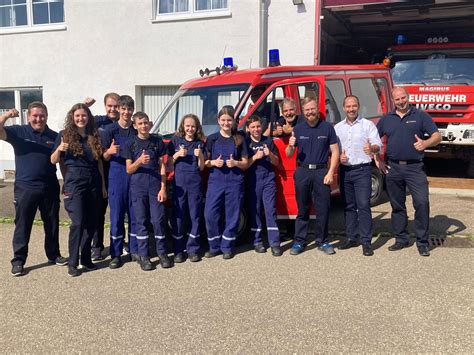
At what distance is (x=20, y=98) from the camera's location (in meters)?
11.5

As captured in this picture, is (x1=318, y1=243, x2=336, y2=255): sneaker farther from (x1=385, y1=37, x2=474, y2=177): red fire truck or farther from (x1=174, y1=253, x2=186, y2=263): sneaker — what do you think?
(x1=385, y1=37, x2=474, y2=177): red fire truck

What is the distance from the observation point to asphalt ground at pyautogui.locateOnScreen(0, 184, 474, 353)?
3225mm

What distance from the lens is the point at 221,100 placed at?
5816 millimetres

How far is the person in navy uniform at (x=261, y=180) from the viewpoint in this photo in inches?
197

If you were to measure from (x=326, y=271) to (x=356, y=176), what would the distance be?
46.9 inches

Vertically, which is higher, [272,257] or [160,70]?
[160,70]

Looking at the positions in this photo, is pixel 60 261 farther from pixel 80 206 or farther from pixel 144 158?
pixel 144 158

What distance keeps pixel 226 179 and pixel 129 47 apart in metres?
6.42

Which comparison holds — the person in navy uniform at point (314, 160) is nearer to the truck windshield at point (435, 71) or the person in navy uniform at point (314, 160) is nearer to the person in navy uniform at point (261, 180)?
the person in navy uniform at point (261, 180)

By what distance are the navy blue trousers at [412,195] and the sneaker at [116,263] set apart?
316cm

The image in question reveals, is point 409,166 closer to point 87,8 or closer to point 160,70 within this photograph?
point 160,70

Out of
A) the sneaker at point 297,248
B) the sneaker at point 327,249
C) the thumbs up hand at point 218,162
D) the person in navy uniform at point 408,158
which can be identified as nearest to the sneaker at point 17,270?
the thumbs up hand at point 218,162

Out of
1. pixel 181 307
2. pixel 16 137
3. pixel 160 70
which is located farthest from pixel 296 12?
pixel 181 307

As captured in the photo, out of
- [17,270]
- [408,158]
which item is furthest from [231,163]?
[17,270]
